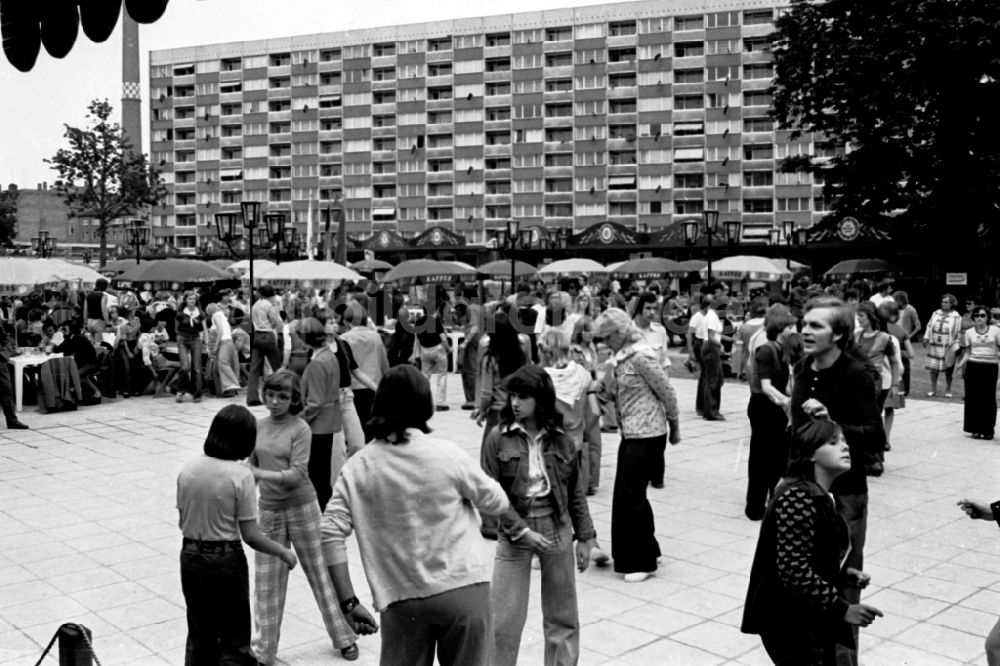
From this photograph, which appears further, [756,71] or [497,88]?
[497,88]

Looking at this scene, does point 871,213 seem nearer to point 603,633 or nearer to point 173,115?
Answer: point 603,633

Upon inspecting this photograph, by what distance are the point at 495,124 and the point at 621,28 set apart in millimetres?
10511

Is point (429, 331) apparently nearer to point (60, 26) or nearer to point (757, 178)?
point (60, 26)

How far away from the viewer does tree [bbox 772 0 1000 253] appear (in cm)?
2425

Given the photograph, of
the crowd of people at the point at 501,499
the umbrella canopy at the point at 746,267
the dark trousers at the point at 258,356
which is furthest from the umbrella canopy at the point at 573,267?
the crowd of people at the point at 501,499

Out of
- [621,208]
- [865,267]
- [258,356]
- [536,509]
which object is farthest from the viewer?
[621,208]

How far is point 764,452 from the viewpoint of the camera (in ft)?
25.6

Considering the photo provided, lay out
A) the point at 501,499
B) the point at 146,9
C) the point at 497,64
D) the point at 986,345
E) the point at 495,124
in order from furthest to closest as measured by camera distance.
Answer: the point at 497,64
the point at 495,124
the point at 986,345
the point at 501,499
the point at 146,9

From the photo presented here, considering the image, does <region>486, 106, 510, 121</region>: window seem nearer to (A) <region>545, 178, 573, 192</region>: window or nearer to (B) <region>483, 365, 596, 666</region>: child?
(A) <region>545, 178, 573, 192</region>: window

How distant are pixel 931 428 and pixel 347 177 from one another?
6326cm

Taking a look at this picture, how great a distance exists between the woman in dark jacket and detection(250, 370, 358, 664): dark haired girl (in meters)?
2.35

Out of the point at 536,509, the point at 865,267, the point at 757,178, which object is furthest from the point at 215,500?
the point at 757,178

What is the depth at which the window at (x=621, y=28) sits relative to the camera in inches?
2569

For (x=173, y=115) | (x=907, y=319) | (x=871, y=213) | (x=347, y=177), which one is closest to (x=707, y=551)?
(x=907, y=319)
